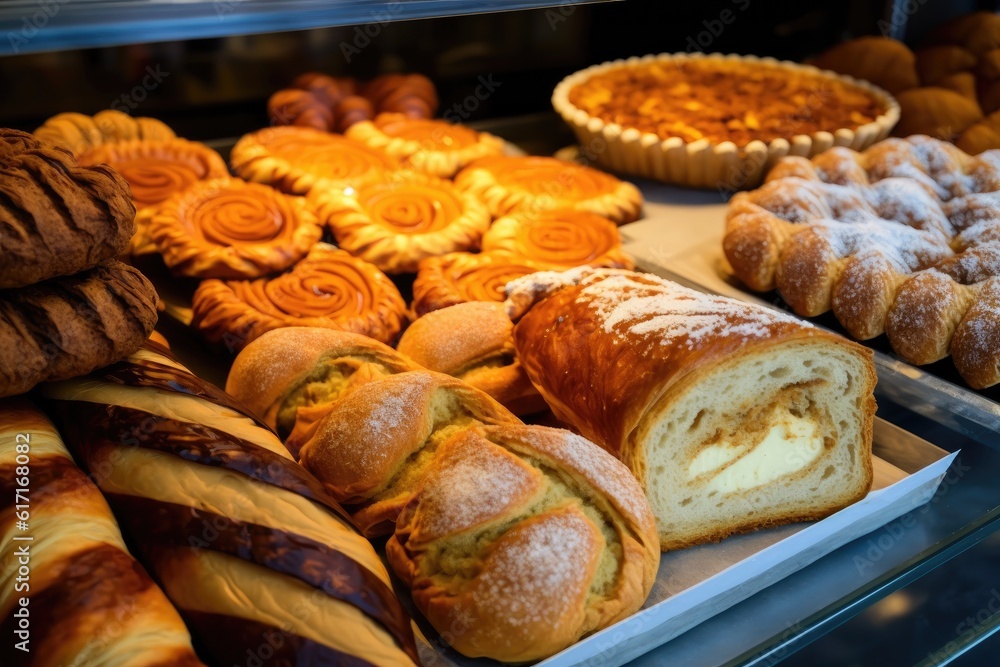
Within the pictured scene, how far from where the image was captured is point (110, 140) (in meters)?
2.34

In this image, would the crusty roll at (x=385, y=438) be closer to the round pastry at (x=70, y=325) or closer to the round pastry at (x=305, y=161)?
the round pastry at (x=70, y=325)

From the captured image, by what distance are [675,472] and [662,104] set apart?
1741mm

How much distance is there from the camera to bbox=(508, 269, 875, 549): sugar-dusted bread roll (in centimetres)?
133

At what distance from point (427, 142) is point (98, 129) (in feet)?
3.01

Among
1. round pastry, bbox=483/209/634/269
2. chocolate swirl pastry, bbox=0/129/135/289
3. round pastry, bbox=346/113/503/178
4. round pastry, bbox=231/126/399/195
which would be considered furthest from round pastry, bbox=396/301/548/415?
round pastry, bbox=346/113/503/178

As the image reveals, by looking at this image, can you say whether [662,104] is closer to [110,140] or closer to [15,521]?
[110,140]

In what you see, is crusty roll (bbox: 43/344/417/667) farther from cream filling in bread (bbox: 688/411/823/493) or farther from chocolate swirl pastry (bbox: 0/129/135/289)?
cream filling in bread (bbox: 688/411/823/493)

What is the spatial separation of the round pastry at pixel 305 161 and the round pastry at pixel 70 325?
3.79 ft

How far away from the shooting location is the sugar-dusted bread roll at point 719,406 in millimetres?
1330

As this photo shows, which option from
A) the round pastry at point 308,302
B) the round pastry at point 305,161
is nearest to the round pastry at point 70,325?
the round pastry at point 308,302

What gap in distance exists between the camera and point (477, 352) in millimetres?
1654

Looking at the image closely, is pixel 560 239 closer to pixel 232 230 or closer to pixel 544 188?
pixel 544 188

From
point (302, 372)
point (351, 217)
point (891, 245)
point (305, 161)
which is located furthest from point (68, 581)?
point (891, 245)

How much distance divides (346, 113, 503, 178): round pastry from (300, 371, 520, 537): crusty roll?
1270mm
